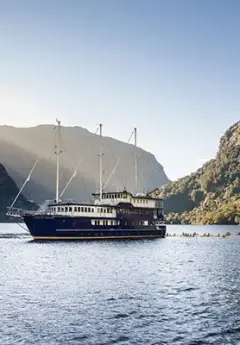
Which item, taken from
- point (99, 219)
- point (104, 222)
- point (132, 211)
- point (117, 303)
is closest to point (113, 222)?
point (104, 222)

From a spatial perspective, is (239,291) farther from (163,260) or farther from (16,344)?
(163,260)

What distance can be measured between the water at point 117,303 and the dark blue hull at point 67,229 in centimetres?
3624

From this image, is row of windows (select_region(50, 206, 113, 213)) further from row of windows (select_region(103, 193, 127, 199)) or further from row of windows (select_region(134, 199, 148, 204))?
row of windows (select_region(134, 199, 148, 204))

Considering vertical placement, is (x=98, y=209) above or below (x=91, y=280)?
above

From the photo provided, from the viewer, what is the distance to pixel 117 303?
41.5 meters

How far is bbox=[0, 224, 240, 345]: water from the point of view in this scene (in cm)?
3142

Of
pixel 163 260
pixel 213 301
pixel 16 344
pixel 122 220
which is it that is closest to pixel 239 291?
pixel 213 301

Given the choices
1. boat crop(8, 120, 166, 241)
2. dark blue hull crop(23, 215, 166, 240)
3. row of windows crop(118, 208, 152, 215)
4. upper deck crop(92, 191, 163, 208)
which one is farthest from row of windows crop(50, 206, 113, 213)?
upper deck crop(92, 191, 163, 208)

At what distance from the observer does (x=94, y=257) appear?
82.1m

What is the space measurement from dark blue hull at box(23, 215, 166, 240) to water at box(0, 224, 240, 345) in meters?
36.2

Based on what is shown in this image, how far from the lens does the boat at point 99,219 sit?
111 m

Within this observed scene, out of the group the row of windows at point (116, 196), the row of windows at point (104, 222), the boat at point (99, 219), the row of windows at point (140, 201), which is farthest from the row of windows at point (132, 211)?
the row of windows at point (116, 196)

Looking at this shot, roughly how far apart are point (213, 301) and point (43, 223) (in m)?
72.5

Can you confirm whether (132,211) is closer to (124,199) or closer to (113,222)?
(124,199)
